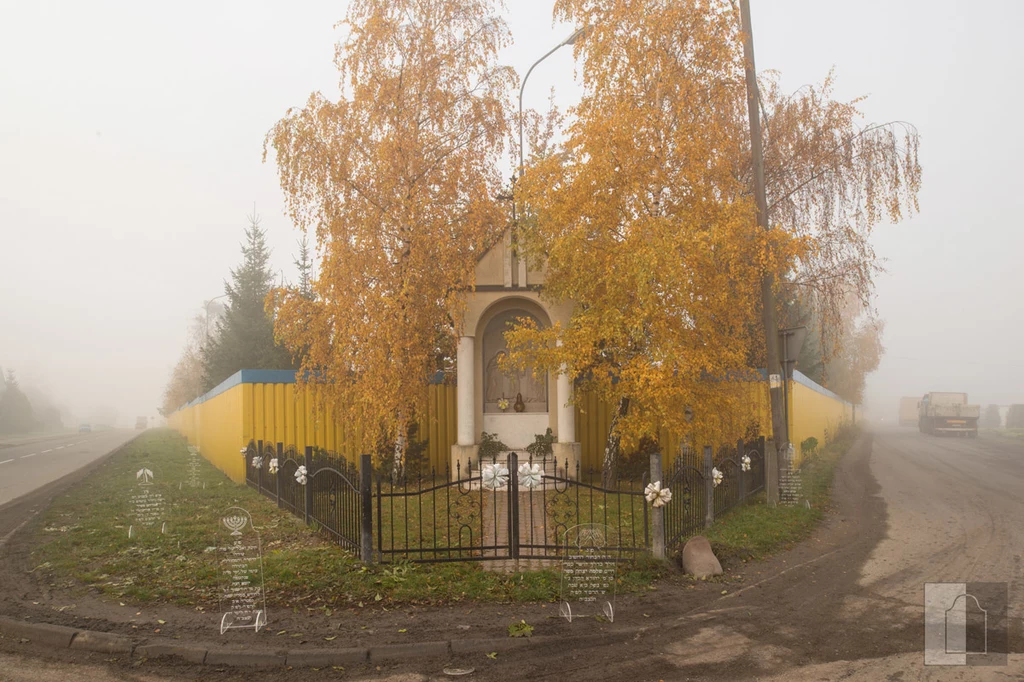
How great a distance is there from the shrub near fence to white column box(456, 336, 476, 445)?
1.37 m

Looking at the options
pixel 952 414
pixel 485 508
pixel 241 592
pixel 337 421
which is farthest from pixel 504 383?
pixel 952 414

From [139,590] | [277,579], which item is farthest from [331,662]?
[139,590]

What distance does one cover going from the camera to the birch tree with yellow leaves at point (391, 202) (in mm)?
14484

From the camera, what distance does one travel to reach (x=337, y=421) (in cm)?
1538

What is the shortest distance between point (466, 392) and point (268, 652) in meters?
10.5

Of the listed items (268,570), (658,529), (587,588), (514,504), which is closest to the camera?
(587,588)

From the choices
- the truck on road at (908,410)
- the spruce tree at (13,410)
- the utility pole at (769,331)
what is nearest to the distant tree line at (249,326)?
the utility pole at (769,331)

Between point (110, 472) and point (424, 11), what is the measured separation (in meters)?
15.8

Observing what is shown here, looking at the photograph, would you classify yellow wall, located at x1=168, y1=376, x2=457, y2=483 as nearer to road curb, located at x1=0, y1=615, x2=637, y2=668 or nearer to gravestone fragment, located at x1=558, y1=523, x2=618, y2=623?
gravestone fragment, located at x1=558, y1=523, x2=618, y2=623

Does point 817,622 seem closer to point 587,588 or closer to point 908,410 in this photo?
point 587,588

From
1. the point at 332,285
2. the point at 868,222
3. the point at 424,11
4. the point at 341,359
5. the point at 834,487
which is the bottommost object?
the point at 834,487

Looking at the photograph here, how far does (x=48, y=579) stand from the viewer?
798cm

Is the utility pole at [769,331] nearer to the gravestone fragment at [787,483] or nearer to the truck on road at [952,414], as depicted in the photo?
the gravestone fragment at [787,483]

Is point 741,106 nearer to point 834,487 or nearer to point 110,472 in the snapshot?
point 834,487
